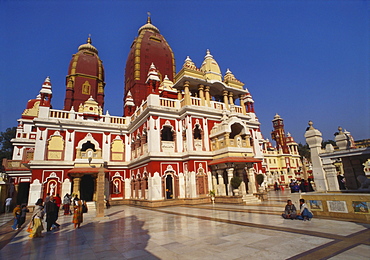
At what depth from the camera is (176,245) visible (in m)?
5.77

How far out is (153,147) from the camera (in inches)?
707

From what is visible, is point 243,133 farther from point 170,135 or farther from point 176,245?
point 176,245

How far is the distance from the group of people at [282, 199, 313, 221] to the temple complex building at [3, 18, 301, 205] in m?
7.91

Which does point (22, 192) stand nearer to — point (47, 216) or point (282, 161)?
point (47, 216)

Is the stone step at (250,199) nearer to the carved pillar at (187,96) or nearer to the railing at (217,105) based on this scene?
the railing at (217,105)

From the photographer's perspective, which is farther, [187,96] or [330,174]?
[187,96]

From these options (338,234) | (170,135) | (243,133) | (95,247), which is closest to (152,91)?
(170,135)

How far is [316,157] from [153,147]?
1177 centimetres

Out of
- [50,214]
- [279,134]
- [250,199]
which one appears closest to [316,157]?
[250,199]

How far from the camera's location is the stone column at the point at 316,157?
34.5ft

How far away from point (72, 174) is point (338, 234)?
1964cm

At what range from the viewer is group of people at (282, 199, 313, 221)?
8234 millimetres

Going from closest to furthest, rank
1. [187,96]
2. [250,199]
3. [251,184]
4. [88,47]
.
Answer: [250,199] → [251,184] → [187,96] → [88,47]

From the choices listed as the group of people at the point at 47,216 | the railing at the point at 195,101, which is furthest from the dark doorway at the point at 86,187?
the railing at the point at 195,101
